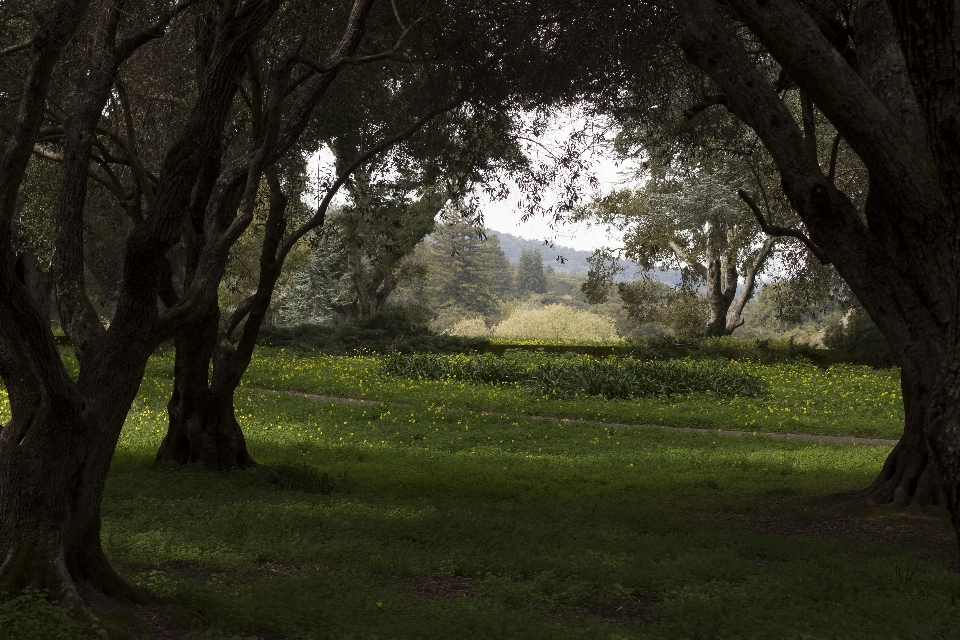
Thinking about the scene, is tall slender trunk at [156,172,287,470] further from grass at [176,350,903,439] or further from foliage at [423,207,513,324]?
foliage at [423,207,513,324]

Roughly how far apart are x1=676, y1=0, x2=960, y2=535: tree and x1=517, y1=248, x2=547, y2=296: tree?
417 feet

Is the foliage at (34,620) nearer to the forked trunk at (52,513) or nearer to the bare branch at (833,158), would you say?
the forked trunk at (52,513)

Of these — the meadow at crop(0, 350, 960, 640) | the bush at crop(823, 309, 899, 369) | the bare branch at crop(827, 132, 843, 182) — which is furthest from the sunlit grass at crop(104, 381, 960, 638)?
the bush at crop(823, 309, 899, 369)

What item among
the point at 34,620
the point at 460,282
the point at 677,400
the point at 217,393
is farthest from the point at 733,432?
the point at 460,282

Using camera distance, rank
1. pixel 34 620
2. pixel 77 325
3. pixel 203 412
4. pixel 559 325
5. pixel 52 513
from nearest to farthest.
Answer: pixel 34 620 → pixel 52 513 → pixel 77 325 → pixel 203 412 → pixel 559 325

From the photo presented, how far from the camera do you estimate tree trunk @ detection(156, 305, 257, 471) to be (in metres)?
9.19

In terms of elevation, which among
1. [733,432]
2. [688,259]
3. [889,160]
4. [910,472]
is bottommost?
[733,432]

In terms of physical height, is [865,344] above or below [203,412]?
above

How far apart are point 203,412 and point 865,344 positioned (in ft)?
69.9

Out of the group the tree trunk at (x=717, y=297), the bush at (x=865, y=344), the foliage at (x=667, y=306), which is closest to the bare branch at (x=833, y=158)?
the bush at (x=865, y=344)

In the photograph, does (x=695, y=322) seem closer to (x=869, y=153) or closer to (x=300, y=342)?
(x=300, y=342)

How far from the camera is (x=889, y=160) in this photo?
561 centimetres

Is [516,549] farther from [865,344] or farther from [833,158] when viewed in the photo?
[865,344]

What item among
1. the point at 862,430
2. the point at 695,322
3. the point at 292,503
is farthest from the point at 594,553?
the point at 695,322
